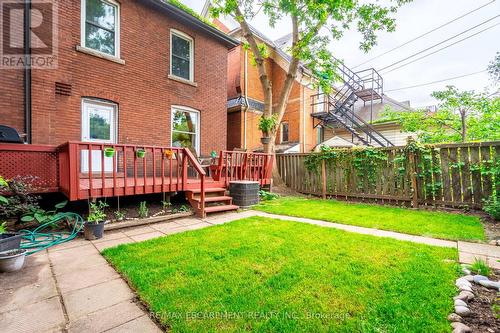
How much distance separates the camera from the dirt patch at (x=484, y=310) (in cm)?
156

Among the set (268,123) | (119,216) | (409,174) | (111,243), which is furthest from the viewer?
(268,123)

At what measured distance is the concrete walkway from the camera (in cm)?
164

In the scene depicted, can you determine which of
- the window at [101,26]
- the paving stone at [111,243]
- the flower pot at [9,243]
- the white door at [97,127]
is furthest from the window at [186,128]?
the flower pot at [9,243]

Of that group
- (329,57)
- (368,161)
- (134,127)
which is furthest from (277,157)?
(134,127)

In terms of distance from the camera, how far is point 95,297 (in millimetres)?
1986

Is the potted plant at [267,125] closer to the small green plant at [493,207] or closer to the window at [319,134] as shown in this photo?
the small green plant at [493,207]

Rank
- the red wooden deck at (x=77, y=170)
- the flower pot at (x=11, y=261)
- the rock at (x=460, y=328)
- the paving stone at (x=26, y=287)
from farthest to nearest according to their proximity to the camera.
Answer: the red wooden deck at (x=77, y=170) < the flower pot at (x=11, y=261) < the paving stone at (x=26, y=287) < the rock at (x=460, y=328)

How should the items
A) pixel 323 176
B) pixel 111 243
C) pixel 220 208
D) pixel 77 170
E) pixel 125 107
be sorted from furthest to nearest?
1. pixel 323 176
2. pixel 125 107
3. pixel 220 208
4. pixel 77 170
5. pixel 111 243

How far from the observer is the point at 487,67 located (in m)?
12.6

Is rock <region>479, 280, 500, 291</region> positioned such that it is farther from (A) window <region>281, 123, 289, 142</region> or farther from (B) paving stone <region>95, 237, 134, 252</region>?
(A) window <region>281, 123, 289, 142</region>

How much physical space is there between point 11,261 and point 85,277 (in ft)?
2.76

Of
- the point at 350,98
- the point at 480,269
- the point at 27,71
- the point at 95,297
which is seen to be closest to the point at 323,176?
the point at 480,269

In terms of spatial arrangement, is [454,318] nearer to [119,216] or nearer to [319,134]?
[119,216]

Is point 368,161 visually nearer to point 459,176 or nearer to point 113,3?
point 459,176
